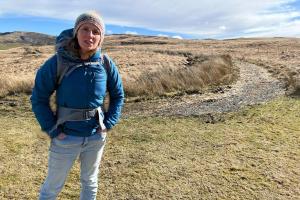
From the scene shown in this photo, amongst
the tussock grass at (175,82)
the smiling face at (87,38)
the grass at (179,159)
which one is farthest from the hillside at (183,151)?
the smiling face at (87,38)

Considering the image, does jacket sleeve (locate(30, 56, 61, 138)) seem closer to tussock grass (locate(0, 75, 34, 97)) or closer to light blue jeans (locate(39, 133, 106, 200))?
light blue jeans (locate(39, 133, 106, 200))

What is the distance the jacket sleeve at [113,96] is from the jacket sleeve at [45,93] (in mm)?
510

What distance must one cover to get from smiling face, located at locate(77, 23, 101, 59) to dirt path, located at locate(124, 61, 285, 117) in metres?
6.15

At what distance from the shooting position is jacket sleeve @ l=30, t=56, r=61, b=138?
3.54m

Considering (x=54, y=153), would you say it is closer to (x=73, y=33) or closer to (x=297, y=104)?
(x=73, y=33)

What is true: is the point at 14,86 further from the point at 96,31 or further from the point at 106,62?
the point at 96,31

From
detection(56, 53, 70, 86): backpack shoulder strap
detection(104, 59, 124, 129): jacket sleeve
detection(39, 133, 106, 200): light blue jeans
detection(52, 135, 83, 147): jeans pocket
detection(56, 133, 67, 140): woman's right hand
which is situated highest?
detection(56, 53, 70, 86): backpack shoulder strap

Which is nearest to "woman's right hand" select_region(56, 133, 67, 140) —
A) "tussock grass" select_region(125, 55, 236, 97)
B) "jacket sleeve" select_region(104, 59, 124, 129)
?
"jacket sleeve" select_region(104, 59, 124, 129)

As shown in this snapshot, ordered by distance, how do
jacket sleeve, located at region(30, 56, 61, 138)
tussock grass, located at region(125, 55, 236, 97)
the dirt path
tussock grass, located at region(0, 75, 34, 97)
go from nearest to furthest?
jacket sleeve, located at region(30, 56, 61, 138)
the dirt path
tussock grass, located at region(0, 75, 34, 97)
tussock grass, located at region(125, 55, 236, 97)

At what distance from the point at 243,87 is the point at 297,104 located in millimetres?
3592

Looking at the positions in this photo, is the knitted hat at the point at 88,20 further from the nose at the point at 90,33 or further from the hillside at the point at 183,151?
the hillside at the point at 183,151

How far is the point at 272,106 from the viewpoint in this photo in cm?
1045

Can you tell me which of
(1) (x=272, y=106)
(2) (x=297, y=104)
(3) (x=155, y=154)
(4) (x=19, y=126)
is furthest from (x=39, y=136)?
(2) (x=297, y=104)

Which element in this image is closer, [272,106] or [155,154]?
[155,154]
